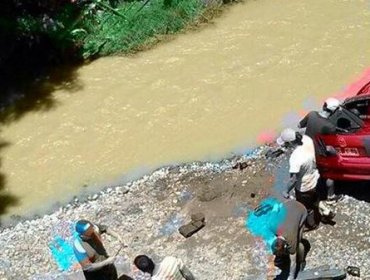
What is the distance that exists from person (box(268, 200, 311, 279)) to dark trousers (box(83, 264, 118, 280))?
2.13 metres

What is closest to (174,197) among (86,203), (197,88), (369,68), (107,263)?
(86,203)

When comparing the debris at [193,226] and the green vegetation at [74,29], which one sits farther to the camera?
the green vegetation at [74,29]

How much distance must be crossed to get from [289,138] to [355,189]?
1376 millimetres

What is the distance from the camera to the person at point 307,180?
361 inches

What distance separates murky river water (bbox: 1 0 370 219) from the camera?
12.5 m

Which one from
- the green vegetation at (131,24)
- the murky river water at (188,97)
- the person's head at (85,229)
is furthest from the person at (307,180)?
the green vegetation at (131,24)

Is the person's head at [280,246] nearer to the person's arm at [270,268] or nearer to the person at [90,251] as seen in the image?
the person's arm at [270,268]

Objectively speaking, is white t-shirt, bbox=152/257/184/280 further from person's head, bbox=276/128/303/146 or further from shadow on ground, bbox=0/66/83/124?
shadow on ground, bbox=0/66/83/124

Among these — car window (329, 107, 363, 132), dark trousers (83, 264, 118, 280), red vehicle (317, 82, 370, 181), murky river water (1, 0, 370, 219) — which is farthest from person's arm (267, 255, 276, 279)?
murky river water (1, 0, 370, 219)

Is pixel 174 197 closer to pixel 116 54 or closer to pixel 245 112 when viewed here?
pixel 245 112

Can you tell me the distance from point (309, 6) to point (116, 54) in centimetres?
497

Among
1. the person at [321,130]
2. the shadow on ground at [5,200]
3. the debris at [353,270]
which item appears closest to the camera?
the debris at [353,270]

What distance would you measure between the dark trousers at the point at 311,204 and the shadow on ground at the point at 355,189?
653mm

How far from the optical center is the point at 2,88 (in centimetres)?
1529
